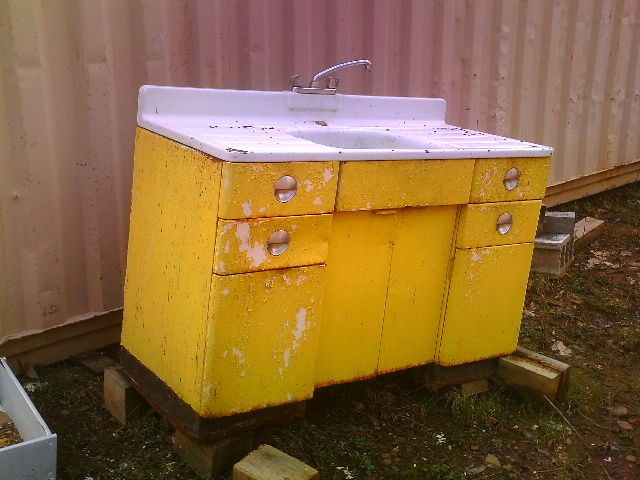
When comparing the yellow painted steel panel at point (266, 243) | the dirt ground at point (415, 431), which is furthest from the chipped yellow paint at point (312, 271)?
the dirt ground at point (415, 431)

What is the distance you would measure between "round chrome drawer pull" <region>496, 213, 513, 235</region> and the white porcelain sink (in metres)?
0.24

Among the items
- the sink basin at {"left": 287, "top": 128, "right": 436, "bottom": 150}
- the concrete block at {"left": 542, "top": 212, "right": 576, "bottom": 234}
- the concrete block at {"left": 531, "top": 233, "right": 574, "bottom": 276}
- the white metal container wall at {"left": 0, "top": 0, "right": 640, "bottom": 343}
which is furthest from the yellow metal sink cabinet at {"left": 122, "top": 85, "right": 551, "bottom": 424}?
the concrete block at {"left": 542, "top": 212, "right": 576, "bottom": 234}

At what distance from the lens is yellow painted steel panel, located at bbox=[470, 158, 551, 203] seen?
2619 mm

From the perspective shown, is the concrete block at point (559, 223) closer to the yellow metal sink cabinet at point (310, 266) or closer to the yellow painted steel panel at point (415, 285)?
the yellow metal sink cabinet at point (310, 266)

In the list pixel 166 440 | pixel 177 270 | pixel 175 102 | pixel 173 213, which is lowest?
pixel 166 440

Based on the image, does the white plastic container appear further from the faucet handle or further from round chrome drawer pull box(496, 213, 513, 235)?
round chrome drawer pull box(496, 213, 513, 235)

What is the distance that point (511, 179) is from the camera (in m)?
2.71

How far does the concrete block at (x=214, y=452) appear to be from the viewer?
2.33m

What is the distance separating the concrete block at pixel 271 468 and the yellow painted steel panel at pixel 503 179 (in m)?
1.15

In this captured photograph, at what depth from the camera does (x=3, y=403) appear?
105 inches

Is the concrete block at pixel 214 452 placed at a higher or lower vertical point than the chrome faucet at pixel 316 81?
lower

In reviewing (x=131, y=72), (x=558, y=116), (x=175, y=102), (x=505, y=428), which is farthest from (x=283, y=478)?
(x=558, y=116)

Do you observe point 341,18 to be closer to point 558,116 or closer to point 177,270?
point 177,270

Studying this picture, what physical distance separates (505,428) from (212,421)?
48.5 inches
